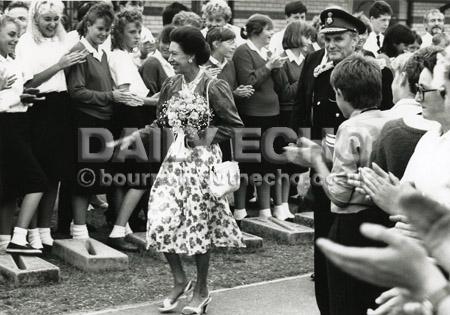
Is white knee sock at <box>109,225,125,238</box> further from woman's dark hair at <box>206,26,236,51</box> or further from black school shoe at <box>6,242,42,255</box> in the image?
woman's dark hair at <box>206,26,236,51</box>

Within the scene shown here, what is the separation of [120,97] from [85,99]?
0.35 meters

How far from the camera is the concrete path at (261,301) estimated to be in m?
6.11

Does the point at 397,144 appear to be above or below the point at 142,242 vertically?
above

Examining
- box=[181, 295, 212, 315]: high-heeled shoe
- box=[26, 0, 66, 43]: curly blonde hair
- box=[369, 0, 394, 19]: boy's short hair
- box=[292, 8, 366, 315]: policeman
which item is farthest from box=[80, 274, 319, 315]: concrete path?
box=[369, 0, 394, 19]: boy's short hair

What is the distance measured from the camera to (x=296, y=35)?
31.0 feet


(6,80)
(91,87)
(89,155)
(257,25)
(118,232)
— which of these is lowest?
(118,232)

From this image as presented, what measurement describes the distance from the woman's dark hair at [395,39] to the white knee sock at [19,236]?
173 inches

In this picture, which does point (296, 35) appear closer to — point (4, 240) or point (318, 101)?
point (318, 101)

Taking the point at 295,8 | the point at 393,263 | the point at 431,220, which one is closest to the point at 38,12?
the point at 295,8

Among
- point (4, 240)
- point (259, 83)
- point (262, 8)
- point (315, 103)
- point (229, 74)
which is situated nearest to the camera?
point (315, 103)

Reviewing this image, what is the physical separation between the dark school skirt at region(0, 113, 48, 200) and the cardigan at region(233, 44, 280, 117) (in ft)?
8.40

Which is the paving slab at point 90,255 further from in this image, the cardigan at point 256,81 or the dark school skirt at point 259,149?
the cardigan at point 256,81

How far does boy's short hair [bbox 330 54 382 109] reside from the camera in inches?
180

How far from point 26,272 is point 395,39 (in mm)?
4783
